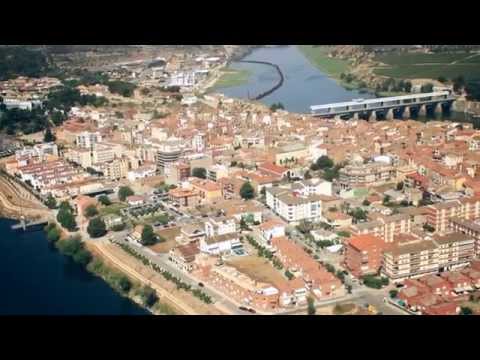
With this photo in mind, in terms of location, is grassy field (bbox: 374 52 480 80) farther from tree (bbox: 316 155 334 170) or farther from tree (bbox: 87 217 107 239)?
tree (bbox: 87 217 107 239)

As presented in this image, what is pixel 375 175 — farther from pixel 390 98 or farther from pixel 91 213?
pixel 390 98

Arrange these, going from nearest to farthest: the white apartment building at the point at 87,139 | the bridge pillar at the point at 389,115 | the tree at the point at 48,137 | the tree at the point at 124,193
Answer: the tree at the point at 124,193, the white apartment building at the point at 87,139, the tree at the point at 48,137, the bridge pillar at the point at 389,115

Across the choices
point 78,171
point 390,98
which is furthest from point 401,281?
point 390,98

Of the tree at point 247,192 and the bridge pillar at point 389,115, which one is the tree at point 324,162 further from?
the bridge pillar at point 389,115

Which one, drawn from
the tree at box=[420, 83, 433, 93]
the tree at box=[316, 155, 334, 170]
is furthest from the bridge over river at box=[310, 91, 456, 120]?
the tree at box=[316, 155, 334, 170]

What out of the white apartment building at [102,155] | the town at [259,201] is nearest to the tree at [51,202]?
the town at [259,201]

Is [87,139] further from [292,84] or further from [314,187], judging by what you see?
[292,84]

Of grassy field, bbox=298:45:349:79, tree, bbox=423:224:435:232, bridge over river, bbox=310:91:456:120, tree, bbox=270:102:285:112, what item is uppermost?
grassy field, bbox=298:45:349:79
